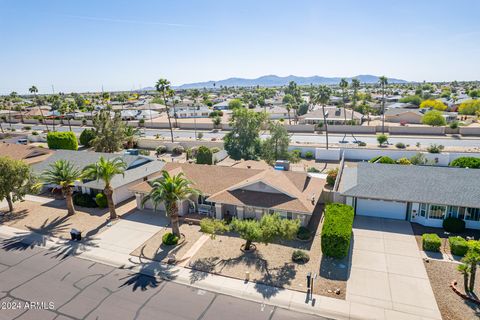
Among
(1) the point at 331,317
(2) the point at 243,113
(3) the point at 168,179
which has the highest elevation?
(2) the point at 243,113

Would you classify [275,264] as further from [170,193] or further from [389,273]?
[170,193]

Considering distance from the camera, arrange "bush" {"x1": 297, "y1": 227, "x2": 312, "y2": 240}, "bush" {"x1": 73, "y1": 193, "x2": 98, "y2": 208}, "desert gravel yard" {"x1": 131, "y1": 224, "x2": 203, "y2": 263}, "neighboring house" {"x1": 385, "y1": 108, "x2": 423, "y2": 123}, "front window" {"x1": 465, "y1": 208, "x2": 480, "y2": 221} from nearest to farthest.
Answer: "desert gravel yard" {"x1": 131, "y1": 224, "x2": 203, "y2": 263}
"bush" {"x1": 297, "y1": 227, "x2": 312, "y2": 240}
"front window" {"x1": 465, "y1": 208, "x2": 480, "y2": 221}
"bush" {"x1": 73, "y1": 193, "x2": 98, "y2": 208}
"neighboring house" {"x1": 385, "y1": 108, "x2": 423, "y2": 123}

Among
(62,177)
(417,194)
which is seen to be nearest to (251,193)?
(417,194)

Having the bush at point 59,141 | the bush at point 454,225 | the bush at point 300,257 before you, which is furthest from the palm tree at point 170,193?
the bush at point 59,141

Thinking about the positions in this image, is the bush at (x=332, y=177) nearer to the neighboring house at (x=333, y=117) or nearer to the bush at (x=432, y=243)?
the bush at (x=432, y=243)

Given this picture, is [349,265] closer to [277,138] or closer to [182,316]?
[182,316]

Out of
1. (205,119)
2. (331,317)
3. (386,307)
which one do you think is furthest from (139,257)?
(205,119)

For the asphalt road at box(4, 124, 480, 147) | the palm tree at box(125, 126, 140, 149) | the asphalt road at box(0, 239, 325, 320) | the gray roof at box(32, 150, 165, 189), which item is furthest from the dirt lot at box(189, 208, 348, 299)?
the asphalt road at box(4, 124, 480, 147)

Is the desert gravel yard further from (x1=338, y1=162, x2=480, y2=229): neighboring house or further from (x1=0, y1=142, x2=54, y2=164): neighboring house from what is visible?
(x1=0, y1=142, x2=54, y2=164): neighboring house
